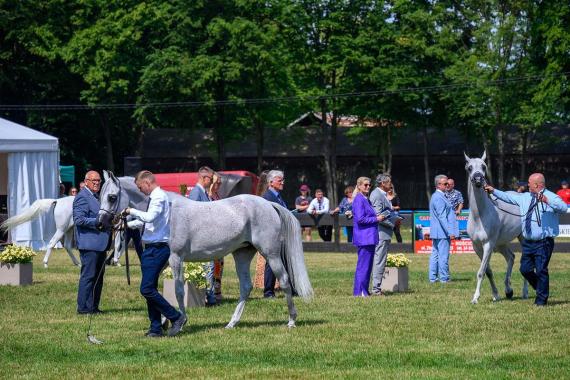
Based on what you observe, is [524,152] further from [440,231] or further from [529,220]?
[529,220]

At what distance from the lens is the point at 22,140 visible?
3197cm

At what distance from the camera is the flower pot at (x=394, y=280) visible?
19984mm

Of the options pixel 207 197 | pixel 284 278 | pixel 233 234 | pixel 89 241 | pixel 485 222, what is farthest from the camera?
pixel 485 222

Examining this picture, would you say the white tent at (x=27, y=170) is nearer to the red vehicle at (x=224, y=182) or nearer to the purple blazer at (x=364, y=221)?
the red vehicle at (x=224, y=182)

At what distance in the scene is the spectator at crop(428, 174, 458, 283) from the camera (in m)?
22.1

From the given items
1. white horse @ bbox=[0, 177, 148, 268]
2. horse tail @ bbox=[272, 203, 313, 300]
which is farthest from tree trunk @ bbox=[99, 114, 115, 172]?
horse tail @ bbox=[272, 203, 313, 300]

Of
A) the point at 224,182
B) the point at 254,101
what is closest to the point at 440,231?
the point at 224,182

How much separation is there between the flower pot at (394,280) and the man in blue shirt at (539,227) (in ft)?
11.4

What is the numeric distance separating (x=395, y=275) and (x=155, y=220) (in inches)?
301

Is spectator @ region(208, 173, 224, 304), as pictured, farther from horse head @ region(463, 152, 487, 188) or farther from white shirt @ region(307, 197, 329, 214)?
white shirt @ region(307, 197, 329, 214)

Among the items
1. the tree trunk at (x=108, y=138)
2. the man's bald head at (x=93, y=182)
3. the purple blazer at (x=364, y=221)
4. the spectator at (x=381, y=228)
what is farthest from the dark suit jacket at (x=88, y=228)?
the tree trunk at (x=108, y=138)

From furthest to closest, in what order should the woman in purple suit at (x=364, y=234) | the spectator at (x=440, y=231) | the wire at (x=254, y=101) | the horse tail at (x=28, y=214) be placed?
the wire at (x=254, y=101), the horse tail at (x=28, y=214), the spectator at (x=440, y=231), the woman in purple suit at (x=364, y=234)

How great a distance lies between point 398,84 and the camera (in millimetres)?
57094

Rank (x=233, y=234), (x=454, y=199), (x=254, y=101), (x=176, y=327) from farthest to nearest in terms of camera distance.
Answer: (x=254, y=101) → (x=454, y=199) → (x=233, y=234) → (x=176, y=327)
